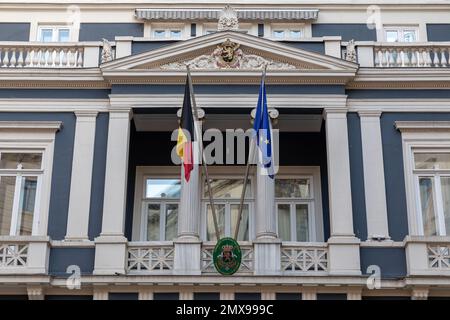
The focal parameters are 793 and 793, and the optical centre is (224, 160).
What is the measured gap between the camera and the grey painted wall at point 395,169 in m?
20.0

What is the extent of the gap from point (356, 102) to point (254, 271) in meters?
5.48

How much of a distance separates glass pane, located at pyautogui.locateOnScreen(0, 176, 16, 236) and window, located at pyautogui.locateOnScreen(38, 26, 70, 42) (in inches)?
254

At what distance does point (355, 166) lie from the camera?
20594 mm

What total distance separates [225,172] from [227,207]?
1064 millimetres

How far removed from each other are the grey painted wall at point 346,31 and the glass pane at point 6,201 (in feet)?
34.9

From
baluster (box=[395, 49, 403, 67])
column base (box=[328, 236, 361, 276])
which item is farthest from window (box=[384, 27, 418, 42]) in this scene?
column base (box=[328, 236, 361, 276])

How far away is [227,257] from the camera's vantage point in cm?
1916

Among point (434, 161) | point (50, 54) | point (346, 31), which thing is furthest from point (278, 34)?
point (50, 54)

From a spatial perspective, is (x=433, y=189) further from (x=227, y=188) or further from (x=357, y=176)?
(x=227, y=188)

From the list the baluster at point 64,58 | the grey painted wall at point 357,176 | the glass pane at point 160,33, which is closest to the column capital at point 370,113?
the grey painted wall at point 357,176

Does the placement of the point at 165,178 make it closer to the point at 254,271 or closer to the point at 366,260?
the point at 254,271
